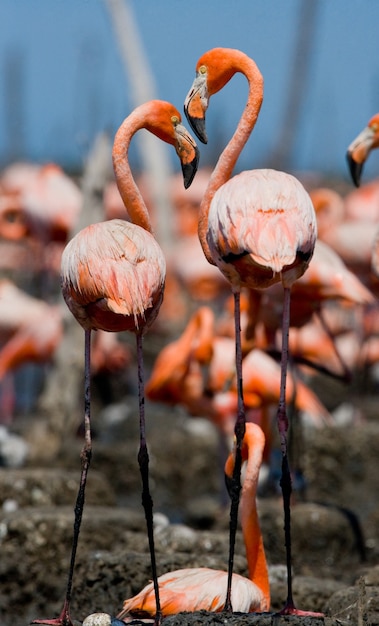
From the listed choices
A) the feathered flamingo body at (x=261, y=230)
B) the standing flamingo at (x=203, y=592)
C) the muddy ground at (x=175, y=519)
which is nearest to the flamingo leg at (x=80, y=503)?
the standing flamingo at (x=203, y=592)

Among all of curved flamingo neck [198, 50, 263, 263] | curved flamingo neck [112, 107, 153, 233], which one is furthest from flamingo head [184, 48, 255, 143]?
curved flamingo neck [112, 107, 153, 233]

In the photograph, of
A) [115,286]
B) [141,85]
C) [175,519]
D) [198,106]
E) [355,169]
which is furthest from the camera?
[141,85]

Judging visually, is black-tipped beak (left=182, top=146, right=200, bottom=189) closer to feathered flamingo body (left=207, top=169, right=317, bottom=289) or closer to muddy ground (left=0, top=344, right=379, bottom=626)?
feathered flamingo body (left=207, top=169, right=317, bottom=289)

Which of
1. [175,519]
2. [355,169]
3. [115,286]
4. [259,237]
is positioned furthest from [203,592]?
[175,519]

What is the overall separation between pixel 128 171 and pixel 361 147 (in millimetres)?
2399

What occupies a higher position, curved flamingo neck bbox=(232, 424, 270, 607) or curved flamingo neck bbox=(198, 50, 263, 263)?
curved flamingo neck bbox=(198, 50, 263, 263)

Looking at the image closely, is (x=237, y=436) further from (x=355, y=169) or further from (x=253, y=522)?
(x=355, y=169)

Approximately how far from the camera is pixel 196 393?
793 centimetres

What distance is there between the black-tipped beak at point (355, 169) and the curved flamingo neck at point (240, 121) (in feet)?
5.96

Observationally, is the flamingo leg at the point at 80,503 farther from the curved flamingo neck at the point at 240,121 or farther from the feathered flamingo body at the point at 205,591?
the curved flamingo neck at the point at 240,121

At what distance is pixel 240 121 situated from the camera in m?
4.71

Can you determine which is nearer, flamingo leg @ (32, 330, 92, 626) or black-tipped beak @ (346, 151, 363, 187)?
flamingo leg @ (32, 330, 92, 626)

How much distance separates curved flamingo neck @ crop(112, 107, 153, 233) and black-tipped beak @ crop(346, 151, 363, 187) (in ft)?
6.88

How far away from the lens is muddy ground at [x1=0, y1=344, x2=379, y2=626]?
189 inches
